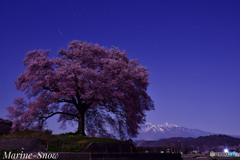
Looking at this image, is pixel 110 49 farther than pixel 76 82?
Yes

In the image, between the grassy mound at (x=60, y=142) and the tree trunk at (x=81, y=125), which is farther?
the tree trunk at (x=81, y=125)

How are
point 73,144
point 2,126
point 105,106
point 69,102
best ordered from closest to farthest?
1. point 73,144
2. point 105,106
3. point 69,102
4. point 2,126

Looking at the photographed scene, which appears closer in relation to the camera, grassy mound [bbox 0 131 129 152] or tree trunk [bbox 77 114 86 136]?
grassy mound [bbox 0 131 129 152]

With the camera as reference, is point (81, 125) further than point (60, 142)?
Yes

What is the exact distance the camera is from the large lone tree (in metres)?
34.6

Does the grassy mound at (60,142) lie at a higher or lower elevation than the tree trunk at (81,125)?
lower

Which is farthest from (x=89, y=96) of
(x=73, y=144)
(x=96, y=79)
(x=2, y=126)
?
(x=2, y=126)

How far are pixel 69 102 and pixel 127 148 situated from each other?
13.3 metres

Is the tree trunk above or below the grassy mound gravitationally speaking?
above

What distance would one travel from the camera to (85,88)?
35.2 metres

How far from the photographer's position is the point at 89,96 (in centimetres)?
3372

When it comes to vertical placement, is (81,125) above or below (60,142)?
above

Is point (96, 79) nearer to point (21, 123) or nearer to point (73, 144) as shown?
point (73, 144)

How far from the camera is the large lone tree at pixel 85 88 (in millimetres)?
34625
